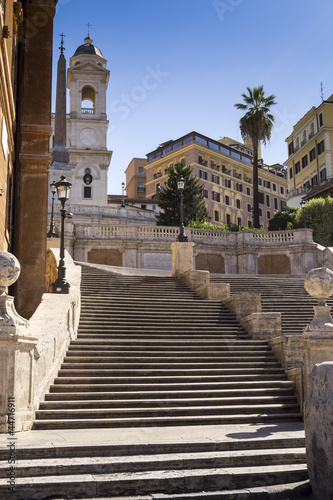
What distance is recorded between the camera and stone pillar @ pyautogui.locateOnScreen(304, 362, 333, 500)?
623 cm

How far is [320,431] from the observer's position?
252 inches

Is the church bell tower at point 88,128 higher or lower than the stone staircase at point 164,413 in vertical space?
higher

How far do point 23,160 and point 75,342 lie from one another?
20.6 feet

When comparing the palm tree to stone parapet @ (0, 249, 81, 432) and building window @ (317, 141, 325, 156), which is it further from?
stone parapet @ (0, 249, 81, 432)

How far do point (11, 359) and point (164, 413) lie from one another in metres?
3.22

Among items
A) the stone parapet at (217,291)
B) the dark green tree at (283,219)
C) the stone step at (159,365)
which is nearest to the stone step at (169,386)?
the stone step at (159,365)

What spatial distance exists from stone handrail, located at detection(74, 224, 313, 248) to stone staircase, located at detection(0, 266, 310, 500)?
1487 cm

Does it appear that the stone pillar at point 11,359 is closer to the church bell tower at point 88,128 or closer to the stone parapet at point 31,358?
the stone parapet at point 31,358

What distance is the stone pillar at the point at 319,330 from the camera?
33.4ft

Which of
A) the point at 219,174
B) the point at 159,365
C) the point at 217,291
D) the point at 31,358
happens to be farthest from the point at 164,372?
the point at 219,174

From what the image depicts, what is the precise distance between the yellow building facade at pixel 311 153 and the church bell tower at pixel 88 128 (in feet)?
78.7

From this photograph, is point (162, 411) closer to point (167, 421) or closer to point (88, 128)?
point (167, 421)

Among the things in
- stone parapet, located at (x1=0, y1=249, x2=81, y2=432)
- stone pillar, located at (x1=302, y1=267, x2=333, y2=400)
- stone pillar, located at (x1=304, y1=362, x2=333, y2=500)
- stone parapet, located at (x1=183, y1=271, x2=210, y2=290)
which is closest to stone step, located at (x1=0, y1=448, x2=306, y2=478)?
stone pillar, located at (x1=304, y1=362, x2=333, y2=500)

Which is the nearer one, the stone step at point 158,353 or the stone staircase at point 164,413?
the stone staircase at point 164,413
